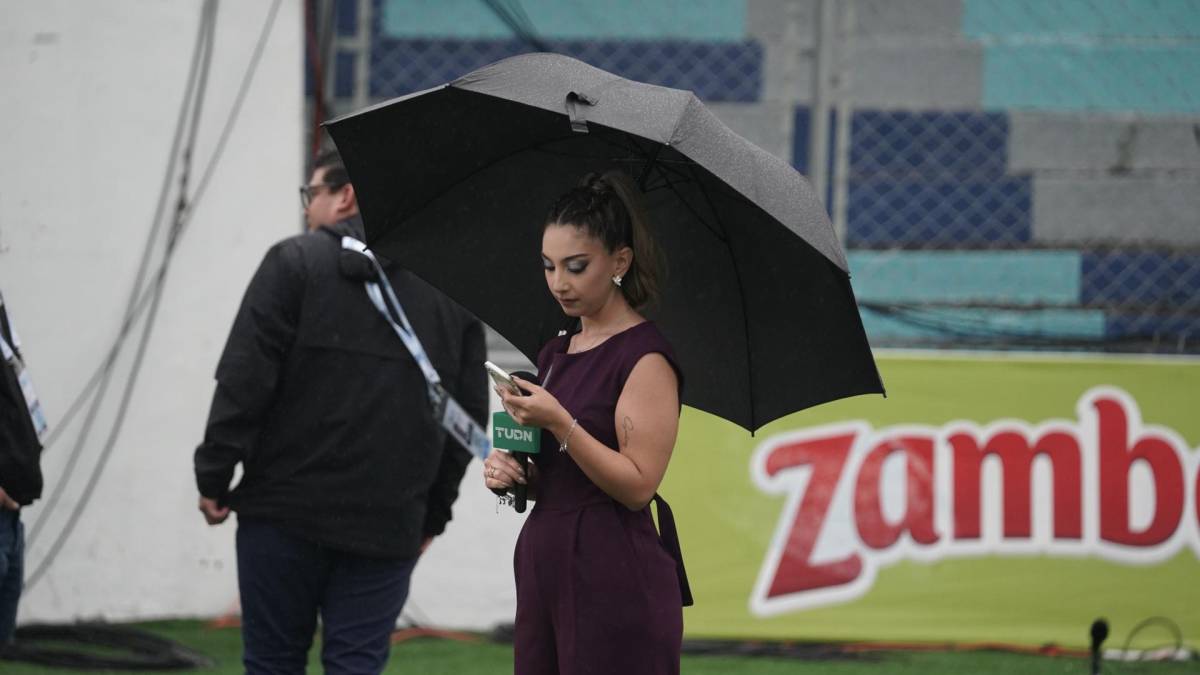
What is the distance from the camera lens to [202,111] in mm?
7223

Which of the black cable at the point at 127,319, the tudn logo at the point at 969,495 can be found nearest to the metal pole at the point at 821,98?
the tudn logo at the point at 969,495

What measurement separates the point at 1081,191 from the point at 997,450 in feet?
5.68

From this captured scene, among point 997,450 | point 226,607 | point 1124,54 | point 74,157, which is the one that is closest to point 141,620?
point 226,607

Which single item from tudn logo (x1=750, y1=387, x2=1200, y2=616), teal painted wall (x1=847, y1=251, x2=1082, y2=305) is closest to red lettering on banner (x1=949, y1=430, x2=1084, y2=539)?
tudn logo (x1=750, y1=387, x2=1200, y2=616)

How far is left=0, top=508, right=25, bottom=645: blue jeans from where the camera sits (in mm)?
4172

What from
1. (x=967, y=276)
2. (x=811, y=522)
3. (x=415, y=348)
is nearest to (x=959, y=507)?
(x=811, y=522)

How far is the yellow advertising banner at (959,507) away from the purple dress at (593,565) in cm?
383

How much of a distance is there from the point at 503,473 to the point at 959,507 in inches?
166

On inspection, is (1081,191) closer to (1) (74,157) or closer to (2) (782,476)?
(2) (782,476)

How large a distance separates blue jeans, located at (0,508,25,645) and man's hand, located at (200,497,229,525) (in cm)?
48

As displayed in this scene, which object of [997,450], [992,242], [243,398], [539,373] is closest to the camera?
[539,373]

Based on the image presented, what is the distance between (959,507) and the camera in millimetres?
6891

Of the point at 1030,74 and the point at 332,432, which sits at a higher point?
the point at 1030,74

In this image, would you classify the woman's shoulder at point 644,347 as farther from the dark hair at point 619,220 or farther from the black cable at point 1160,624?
the black cable at point 1160,624
